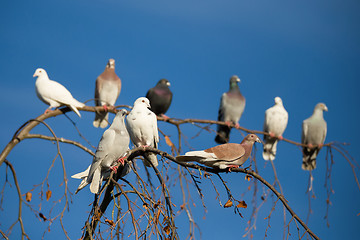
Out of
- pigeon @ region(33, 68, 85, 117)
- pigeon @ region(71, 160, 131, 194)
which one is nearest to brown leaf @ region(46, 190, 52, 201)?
pigeon @ region(71, 160, 131, 194)

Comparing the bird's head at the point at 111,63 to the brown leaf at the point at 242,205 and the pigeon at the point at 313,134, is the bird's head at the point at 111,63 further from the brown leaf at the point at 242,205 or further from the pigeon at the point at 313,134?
the brown leaf at the point at 242,205

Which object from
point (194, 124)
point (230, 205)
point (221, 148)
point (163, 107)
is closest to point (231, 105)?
point (163, 107)

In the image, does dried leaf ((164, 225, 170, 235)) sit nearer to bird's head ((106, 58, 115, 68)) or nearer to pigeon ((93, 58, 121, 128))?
pigeon ((93, 58, 121, 128))

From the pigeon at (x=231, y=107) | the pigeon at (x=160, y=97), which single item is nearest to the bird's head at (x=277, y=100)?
the pigeon at (x=231, y=107)

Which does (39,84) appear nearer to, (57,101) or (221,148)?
(57,101)

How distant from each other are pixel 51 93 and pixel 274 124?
14.8 feet

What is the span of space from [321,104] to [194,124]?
16.0ft

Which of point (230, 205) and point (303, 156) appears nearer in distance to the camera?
point (230, 205)

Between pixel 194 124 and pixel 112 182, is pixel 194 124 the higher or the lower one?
the higher one

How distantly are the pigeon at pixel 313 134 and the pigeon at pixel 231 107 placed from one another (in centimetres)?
149

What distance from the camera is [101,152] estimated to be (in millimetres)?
4457

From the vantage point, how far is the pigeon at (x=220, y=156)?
13.2 feet

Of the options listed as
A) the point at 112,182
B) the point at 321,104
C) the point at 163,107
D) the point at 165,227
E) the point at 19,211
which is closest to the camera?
the point at 165,227

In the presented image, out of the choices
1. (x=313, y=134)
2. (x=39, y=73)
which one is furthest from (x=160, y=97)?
(x=313, y=134)
